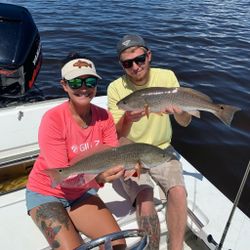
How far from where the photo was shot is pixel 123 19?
15.1 meters

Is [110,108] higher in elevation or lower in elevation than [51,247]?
higher

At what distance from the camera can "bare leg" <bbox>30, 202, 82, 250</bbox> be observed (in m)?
3.04

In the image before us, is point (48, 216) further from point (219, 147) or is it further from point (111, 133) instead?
point (219, 147)

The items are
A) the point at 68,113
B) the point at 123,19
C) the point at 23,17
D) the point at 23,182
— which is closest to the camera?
the point at 68,113

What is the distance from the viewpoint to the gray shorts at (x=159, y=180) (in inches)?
151

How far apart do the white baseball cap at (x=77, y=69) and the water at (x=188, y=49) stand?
10.8 feet

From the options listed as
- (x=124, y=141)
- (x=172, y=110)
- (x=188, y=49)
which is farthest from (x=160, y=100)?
(x=188, y=49)

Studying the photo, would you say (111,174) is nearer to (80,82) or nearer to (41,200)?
(41,200)

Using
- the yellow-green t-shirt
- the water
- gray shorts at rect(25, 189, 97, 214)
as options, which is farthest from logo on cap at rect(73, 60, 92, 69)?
the water

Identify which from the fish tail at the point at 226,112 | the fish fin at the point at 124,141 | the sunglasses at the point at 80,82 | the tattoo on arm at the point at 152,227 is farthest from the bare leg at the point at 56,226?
the fish tail at the point at 226,112

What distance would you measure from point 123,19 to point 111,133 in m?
12.2

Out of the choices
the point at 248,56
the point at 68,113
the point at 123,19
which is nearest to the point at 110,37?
the point at 123,19

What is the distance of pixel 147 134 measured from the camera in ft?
13.7

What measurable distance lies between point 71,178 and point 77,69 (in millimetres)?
911
